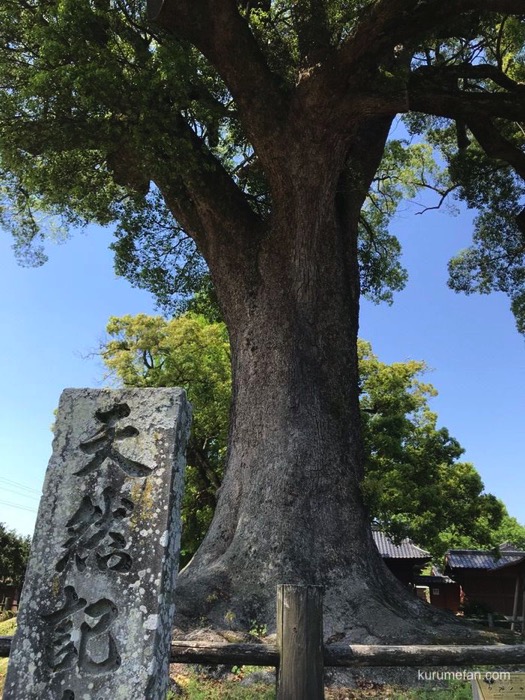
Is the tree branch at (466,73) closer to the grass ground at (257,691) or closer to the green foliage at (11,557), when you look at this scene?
the grass ground at (257,691)

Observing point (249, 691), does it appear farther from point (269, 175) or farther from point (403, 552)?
point (403, 552)

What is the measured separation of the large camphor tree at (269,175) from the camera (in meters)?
6.34

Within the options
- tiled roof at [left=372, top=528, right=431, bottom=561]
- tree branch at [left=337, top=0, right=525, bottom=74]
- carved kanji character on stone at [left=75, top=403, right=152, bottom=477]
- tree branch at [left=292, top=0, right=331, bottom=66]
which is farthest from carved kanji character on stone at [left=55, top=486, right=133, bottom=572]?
tiled roof at [left=372, top=528, right=431, bottom=561]

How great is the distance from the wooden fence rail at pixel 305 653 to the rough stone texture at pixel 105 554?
69 centimetres

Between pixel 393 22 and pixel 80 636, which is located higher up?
pixel 393 22

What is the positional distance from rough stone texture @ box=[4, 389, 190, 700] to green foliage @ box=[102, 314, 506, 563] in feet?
34.3

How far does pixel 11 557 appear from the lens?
93.2 ft

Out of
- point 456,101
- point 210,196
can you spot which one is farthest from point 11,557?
point 456,101

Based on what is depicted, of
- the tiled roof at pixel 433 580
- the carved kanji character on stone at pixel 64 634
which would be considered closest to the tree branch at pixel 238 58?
the carved kanji character on stone at pixel 64 634

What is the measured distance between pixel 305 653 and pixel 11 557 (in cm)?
2973

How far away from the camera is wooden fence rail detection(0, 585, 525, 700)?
3152 mm

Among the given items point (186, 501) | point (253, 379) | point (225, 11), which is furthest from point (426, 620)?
point (186, 501)

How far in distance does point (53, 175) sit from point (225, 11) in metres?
3.57

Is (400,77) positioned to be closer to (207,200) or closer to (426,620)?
(207,200)
